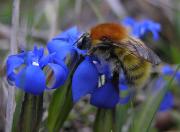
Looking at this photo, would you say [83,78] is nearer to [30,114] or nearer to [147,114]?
[30,114]

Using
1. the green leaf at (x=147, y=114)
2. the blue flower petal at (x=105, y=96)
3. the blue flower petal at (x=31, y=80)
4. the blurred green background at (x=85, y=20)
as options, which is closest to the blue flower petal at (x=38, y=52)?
the blue flower petal at (x=31, y=80)

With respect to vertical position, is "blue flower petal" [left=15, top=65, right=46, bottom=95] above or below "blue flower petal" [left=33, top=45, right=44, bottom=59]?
below

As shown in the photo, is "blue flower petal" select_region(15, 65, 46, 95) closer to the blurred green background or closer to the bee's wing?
the bee's wing

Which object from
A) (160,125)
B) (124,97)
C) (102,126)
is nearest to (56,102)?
(102,126)

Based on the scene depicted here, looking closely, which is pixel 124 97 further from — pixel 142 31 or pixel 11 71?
pixel 11 71

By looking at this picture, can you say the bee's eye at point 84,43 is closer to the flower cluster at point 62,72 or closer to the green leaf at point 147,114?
the flower cluster at point 62,72

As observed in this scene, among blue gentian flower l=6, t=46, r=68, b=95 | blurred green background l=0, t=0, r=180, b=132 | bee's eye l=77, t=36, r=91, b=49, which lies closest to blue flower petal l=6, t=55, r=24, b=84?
blue gentian flower l=6, t=46, r=68, b=95
